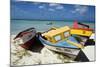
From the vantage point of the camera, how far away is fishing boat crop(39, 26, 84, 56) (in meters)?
2.16

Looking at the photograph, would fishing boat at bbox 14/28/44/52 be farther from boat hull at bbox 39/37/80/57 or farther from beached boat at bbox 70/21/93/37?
beached boat at bbox 70/21/93/37

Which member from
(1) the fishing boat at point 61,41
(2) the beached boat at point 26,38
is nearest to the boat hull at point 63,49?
(1) the fishing boat at point 61,41

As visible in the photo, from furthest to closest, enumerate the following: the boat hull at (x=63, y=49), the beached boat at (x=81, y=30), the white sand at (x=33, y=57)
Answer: the beached boat at (x=81, y=30)
the boat hull at (x=63, y=49)
the white sand at (x=33, y=57)

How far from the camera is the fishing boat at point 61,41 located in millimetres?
2164

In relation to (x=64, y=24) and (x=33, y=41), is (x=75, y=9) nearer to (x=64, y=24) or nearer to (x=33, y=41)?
(x=64, y=24)

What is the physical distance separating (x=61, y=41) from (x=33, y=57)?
0.37m

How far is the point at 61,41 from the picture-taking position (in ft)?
7.29

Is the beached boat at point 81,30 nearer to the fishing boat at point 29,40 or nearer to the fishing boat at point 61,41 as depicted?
the fishing boat at point 61,41

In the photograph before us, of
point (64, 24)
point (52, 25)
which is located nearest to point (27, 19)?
point (52, 25)

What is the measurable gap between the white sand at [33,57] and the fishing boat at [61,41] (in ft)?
0.22

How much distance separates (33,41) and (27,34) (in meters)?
0.10

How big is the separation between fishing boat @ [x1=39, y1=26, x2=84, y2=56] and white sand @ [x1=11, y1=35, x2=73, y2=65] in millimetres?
68

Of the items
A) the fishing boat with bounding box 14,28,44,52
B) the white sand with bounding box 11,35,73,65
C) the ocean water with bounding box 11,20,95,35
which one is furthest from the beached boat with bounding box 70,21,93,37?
the fishing boat with bounding box 14,28,44,52
